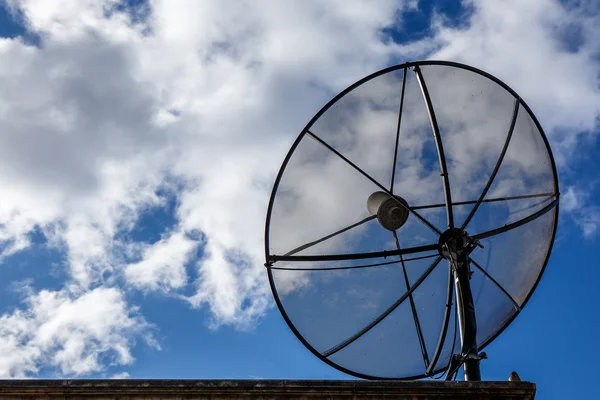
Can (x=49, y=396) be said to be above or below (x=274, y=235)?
below

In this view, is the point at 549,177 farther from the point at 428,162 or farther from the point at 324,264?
the point at 324,264

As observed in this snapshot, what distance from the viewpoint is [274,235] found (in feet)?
40.9

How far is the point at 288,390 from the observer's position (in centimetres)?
927

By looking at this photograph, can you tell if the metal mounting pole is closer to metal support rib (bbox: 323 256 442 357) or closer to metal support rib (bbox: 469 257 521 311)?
metal support rib (bbox: 323 256 442 357)

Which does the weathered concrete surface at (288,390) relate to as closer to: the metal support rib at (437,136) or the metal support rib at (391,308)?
the metal support rib at (391,308)

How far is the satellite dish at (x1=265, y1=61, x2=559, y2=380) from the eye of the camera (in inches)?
496

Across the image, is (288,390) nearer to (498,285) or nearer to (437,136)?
(498,285)

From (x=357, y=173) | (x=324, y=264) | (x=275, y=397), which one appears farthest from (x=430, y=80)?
(x=275, y=397)

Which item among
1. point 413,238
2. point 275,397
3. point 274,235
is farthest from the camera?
point 413,238

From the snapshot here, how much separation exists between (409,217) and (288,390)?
16.0ft

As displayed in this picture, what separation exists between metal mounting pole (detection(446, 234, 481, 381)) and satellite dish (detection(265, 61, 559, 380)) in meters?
0.06

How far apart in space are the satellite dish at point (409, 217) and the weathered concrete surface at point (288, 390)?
9.58ft

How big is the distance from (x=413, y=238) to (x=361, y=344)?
2.02 meters

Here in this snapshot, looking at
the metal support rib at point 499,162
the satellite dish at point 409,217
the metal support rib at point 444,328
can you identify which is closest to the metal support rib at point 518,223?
the satellite dish at point 409,217
